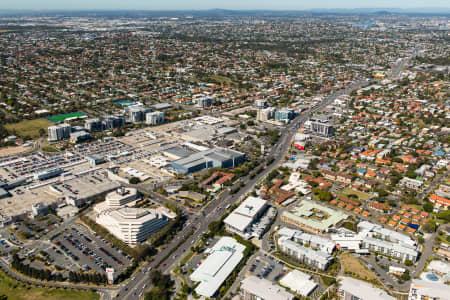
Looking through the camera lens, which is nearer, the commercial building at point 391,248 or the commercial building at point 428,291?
the commercial building at point 428,291

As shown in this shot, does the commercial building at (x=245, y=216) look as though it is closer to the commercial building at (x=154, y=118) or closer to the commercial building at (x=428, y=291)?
the commercial building at (x=428, y=291)

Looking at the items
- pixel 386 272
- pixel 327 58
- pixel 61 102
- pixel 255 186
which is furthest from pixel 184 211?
pixel 327 58

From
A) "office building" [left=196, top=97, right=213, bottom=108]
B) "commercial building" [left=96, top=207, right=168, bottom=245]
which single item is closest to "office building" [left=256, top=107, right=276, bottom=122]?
"office building" [left=196, top=97, right=213, bottom=108]

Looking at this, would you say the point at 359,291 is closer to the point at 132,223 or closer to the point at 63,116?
the point at 132,223

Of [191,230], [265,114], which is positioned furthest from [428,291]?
[265,114]

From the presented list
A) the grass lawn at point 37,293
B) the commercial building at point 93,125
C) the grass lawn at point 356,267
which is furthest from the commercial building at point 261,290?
the commercial building at point 93,125

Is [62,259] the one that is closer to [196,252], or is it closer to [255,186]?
[196,252]

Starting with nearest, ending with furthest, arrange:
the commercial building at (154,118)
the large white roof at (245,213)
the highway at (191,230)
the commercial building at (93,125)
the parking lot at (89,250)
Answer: the highway at (191,230)
the parking lot at (89,250)
the large white roof at (245,213)
the commercial building at (93,125)
the commercial building at (154,118)
